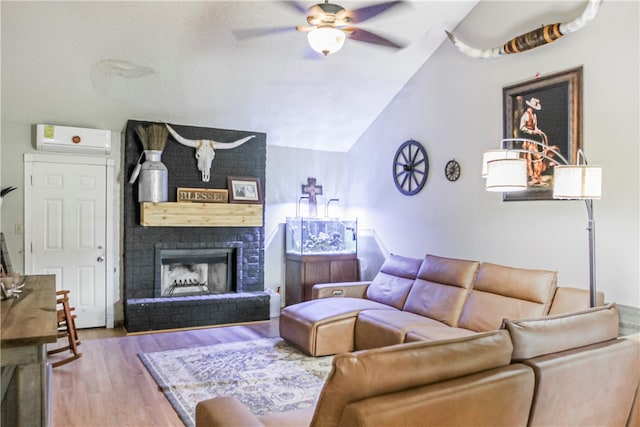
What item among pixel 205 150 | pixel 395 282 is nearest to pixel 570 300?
pixel 395 282

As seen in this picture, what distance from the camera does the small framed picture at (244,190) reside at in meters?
5.60

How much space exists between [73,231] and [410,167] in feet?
12.7

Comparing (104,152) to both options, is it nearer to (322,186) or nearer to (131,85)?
(131,85)

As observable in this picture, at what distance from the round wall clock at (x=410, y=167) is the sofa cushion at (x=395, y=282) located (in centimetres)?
91

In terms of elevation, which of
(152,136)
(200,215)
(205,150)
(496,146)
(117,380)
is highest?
(152,136)

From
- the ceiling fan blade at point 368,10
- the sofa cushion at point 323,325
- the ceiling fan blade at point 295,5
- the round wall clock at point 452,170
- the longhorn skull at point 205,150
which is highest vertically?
the ceiling fan blade at point 295,5

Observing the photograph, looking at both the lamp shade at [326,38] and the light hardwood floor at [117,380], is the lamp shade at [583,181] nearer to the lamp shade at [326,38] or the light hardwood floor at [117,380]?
the lamp shade at [326,38]

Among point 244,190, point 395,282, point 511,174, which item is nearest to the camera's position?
point 511,174

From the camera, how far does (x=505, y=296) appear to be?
11.8ft

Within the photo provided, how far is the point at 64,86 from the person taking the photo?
4.39m

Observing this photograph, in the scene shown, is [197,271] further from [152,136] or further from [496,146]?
[496,146]

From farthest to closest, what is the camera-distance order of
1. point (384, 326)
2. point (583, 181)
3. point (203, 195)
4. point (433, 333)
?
point (203, 195) → point (384, 326) → point (433, 333) → point (583, 181)

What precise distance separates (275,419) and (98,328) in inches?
155

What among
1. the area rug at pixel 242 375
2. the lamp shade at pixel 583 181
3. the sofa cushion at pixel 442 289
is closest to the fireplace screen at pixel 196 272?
the area rug at pixel 242 375
